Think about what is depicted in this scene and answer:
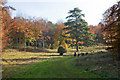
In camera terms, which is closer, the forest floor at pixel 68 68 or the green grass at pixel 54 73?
the green grass at pixel 54 73

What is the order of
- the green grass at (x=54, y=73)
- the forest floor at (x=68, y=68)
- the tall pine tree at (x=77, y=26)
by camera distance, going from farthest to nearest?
the tall pine tree at (x=77, y=26)
the forest floor at (x=68, y=68)
the green grass at (x=54, y=73)

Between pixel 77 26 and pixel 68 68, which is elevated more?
pixel 77 26

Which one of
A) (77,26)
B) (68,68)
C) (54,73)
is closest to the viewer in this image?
(54,73)

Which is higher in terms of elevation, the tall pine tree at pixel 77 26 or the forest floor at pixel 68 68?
the tall pine tree at pixel 77 26

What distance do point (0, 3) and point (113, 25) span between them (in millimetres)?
14164

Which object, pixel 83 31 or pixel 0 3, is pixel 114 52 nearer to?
pixel 0 3

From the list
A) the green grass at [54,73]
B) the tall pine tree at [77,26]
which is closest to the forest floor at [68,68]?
the green grass at [54,73]

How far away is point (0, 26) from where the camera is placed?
13.7m

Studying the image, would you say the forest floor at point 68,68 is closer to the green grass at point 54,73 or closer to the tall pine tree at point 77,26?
the green grass at point 54,73

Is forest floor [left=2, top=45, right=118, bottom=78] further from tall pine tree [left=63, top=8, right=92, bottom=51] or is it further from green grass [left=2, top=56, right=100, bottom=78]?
tall pine tree [left=63, top=8, right=92, bottom=51]

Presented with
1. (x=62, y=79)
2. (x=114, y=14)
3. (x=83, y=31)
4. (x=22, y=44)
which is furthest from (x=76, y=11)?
(x=62, y=79)

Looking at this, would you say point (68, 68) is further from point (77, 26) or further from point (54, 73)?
point (77, 26)

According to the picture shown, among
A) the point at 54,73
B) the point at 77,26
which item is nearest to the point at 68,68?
the point at 54,73

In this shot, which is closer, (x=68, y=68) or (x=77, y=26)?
(x=68, y=68)
